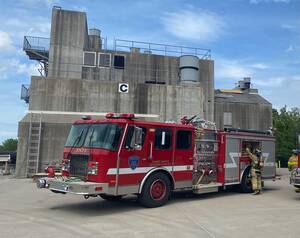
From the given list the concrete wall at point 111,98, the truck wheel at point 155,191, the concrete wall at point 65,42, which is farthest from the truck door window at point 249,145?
the concrete wall at point 65,42

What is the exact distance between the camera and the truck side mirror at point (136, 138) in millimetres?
9305

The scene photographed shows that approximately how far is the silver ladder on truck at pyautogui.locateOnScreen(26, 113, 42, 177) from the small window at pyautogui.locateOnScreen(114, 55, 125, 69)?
30.8 feet

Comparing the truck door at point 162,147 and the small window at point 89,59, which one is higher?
the small window at point 89,59

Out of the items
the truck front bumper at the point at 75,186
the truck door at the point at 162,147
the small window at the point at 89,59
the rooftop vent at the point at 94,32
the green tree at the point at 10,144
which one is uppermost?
the rooftop vent at the point at 94,32

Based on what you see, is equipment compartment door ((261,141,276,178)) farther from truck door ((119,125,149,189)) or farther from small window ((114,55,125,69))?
small window ((114,55,125,69))

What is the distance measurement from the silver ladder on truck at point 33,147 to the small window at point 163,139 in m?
12.0


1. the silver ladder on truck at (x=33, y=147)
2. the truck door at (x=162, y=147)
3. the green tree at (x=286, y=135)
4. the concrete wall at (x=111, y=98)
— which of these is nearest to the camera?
the truck door at (x=162, y=147)

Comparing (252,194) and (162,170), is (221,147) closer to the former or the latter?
(252,194)

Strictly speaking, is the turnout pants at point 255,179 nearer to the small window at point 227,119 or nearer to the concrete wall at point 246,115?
the concrete wall at point 246,115

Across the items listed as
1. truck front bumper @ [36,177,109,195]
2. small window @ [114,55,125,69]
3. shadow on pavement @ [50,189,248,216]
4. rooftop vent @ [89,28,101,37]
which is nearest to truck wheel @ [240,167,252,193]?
shadow on pavement @ [50,189,248,216]

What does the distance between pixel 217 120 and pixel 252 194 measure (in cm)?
1547

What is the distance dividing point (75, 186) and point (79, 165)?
945 millimetres

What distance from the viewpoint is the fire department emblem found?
9.28 m

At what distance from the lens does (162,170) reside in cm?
1012
